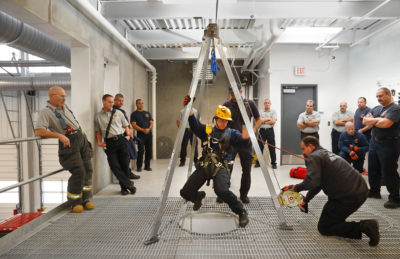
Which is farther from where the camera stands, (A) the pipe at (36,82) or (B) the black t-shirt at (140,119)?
(A) the pipe at (36,82)

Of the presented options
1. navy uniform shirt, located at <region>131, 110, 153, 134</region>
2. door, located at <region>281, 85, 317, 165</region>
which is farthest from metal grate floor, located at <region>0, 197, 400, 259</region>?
door, located at <region>281, 85, 317, 165</region>

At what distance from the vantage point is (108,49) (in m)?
5.02

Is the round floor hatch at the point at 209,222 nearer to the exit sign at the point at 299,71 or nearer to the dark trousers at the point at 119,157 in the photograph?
the dark trousers at the point at 119,157

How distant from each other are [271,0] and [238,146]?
3065 millimetres

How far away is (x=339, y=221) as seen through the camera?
272cm

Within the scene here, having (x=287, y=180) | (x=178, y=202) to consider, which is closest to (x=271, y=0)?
(x=287, y=180)

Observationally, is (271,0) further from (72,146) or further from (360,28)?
(72,146)

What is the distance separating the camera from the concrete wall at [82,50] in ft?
10.0

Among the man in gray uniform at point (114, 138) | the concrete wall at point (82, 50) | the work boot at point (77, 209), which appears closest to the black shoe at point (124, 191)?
the man in gray uniform at point (114, 138)

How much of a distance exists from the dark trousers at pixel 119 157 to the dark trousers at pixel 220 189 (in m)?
1.74

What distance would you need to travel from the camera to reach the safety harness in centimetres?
301

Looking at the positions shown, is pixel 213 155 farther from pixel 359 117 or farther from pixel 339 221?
pixel 359 117

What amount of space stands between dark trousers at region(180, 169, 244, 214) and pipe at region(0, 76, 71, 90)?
18.7ft

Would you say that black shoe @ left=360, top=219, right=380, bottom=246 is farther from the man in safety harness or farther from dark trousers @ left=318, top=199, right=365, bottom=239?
the man in safety harness
